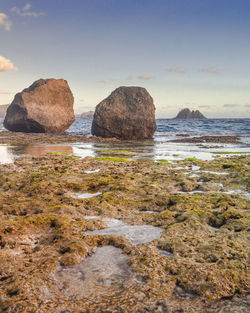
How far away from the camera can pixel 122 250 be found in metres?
3.76

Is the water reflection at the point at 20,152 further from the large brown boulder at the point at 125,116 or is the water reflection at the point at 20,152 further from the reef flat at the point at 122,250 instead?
the large brown boulder at the point at 125,116

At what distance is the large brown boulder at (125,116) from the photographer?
25.6 meters

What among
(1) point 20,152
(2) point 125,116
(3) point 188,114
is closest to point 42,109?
(2) point 125,116

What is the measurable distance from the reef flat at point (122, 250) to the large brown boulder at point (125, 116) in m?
18.8

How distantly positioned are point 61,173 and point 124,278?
6117 mm

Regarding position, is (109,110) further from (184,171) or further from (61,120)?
(184,171)

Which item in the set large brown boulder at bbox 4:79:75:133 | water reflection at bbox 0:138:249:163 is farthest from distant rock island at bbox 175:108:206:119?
water reflection at bbox 0:138:249:163

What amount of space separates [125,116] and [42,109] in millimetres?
11183

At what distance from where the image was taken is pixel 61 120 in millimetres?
32906

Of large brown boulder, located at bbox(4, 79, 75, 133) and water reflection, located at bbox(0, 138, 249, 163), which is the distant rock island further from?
water reflection, located at bbox(0, 138, 249, 163)

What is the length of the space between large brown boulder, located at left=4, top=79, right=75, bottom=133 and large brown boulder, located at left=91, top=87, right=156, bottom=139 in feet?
24.8

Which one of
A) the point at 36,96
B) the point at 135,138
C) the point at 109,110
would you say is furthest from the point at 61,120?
the point at 135,138

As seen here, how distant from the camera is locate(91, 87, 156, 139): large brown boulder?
25.6 m

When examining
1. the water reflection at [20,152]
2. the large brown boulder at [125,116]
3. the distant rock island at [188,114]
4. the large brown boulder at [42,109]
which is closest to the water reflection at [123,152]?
the water reflection at [20,152]
